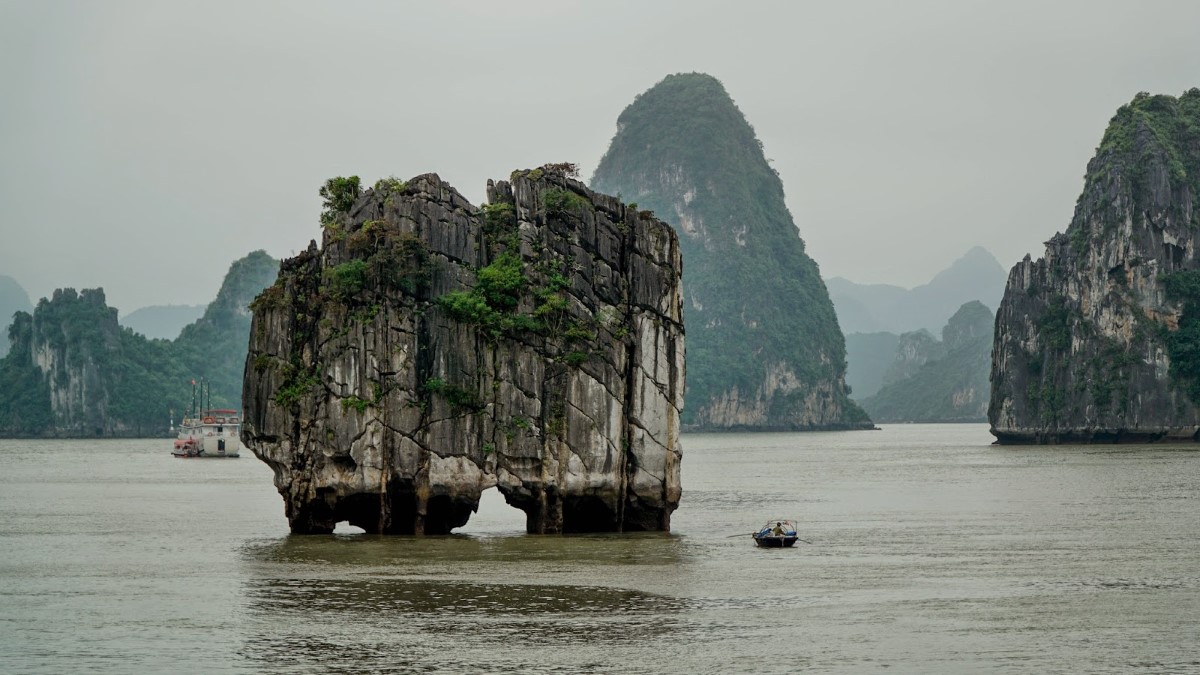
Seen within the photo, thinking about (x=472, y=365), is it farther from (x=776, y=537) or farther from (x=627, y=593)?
(x=627, y=593)

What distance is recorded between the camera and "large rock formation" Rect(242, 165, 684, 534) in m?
36.0

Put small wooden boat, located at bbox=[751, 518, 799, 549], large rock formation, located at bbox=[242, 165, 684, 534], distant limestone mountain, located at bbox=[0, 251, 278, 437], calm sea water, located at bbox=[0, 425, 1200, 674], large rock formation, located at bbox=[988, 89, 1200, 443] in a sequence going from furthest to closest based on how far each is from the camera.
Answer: distant limestone mountain, located at bbox=[0, 251, 278, 437] < large rock formation, located at bbox=[988, 89, 1200, 443] < small wooden boat, located at bbox=[751, 518, 799, 549] < large rock formation, located at bbox=[242, 165, 684, 534] < calm sea water, located at bbox=[0, 425, 1200, 674]

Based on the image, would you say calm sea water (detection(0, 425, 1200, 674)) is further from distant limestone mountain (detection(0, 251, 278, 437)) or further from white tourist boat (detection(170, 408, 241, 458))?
distant limestone mountain (detection(0, 251, 278, 437))

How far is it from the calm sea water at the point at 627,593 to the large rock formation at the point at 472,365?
4.21 feet

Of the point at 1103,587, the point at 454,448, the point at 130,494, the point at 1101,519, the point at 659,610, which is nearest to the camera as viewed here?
the point at 659,610

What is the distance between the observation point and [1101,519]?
145ft

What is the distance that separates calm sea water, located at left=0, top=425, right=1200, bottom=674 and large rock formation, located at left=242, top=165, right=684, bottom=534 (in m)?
1.28

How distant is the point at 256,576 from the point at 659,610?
9.71 m

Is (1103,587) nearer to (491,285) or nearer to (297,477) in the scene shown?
(491,285)

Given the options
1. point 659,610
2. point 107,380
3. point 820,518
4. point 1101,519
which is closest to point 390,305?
point 659,610

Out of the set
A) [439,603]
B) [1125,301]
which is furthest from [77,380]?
[439,603]

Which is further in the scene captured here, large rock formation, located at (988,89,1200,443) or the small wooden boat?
large rock formation, located at (988,89,1200,443)

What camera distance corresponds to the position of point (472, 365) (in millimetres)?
36594

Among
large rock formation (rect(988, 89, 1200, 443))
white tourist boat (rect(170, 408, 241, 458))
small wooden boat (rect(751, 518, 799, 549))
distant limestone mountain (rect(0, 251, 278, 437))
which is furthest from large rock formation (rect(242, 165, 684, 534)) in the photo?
distant limestone mountain (rect(0, 251, 278, 437))
